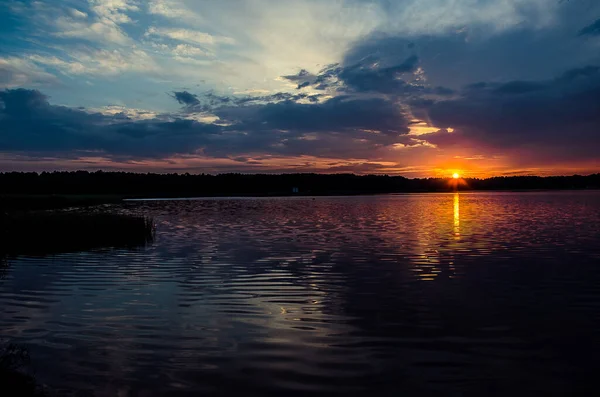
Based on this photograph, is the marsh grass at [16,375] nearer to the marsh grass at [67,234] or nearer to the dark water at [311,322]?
the dark water at [311,322]

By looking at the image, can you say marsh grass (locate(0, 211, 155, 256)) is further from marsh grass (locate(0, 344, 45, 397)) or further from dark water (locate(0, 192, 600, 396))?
marsh grass (locate(0, 344, 45, 397))

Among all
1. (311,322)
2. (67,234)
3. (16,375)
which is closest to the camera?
(16,375)

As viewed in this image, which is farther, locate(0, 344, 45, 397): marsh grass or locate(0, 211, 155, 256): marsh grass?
locate(0, 211, 155, 256): marsh grass

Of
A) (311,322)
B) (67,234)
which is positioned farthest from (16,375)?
(67,234)

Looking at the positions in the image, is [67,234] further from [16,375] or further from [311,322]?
[16,375]

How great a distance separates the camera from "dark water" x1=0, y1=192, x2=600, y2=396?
10.1 m

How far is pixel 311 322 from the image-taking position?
14.3 m

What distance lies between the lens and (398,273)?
22.2m

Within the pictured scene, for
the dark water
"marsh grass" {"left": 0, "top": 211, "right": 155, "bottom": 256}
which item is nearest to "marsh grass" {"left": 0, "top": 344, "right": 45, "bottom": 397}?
the dark water

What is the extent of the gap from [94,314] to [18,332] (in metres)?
2.33

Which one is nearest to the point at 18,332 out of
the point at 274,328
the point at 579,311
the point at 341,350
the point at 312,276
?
the point at 274,328

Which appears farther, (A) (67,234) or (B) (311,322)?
(A) (67,234)

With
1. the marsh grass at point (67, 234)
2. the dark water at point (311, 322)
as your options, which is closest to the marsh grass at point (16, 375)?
the dark water at point (311, 322)

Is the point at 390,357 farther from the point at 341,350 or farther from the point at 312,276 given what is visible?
the point at 312,276
